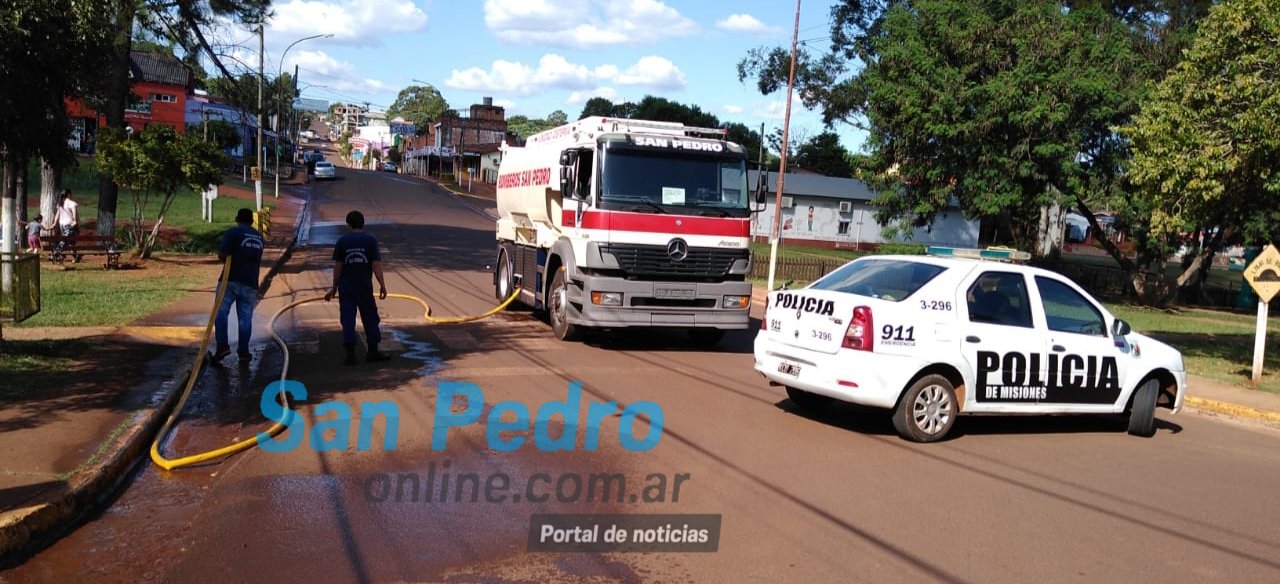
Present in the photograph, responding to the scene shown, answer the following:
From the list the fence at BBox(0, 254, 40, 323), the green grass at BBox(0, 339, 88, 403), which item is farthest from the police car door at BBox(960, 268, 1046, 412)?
the fence at BBox(0, 254, 40, 323)

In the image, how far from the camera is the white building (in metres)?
49.3

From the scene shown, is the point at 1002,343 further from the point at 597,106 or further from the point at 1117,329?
the point at 597,106

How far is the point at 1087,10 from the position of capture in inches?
1128

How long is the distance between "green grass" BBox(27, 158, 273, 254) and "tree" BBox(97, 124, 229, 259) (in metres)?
1.12

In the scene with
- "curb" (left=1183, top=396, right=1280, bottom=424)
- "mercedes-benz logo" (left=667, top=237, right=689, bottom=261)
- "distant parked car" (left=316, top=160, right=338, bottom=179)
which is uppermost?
"distant parked car" (left=316, top=160, right=338, bottom=179)

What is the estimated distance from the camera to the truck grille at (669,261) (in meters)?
12.5

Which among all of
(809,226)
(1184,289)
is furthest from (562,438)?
(809,226)

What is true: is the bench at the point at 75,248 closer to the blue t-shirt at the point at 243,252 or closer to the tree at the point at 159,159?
the tree at the point at 159,159

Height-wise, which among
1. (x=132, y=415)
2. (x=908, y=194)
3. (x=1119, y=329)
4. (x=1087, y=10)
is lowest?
(x=132, y=415)

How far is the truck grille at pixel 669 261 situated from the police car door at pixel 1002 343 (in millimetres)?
4849

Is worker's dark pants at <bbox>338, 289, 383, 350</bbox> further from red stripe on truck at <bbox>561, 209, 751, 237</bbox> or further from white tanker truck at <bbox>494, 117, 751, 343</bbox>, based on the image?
red stripe on truck at <bbox>561, 209, 751, 237</bbox>

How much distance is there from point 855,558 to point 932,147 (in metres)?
24.9

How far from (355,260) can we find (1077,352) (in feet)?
25.3

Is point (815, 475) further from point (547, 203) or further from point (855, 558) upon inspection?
point (547, 203)
